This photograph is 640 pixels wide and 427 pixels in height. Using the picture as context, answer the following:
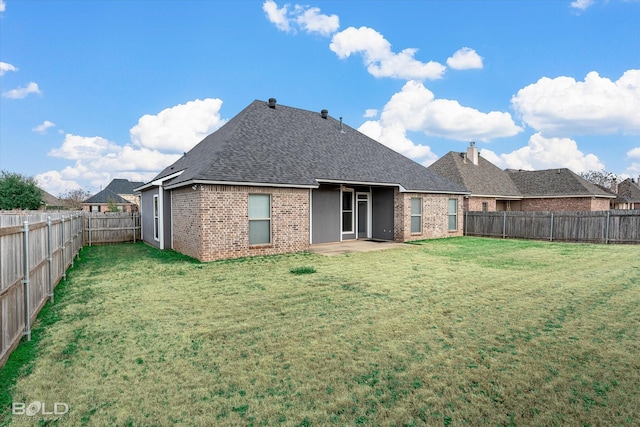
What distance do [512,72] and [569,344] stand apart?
19012 mm

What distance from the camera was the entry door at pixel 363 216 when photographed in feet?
56.0

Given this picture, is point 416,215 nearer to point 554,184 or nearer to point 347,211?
point 347,211

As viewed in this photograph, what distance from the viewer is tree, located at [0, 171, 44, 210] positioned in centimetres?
3750

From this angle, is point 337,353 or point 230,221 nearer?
point 337,353

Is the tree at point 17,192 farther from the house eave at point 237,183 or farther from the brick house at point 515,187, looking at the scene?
the brick house at point 515,187

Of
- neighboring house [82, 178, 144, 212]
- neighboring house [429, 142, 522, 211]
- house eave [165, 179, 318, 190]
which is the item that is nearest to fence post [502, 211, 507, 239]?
neighboring house [429, 142, 522, 211]

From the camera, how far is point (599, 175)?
59.6 m

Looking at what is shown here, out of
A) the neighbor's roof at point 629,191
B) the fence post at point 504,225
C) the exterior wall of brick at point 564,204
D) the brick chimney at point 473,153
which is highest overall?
the brick chimney at point 473,153

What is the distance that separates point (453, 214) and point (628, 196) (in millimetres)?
38229

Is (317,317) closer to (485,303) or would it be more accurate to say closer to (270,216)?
(485,303)

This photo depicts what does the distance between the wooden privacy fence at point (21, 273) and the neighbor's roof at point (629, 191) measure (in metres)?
52.7

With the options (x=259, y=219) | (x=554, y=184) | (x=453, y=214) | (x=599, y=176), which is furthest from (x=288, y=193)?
(x=599, y=176)

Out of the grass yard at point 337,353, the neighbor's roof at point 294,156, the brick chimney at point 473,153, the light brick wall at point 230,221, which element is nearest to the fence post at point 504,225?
the neighbor's roof at point 294,156

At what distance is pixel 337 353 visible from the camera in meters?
3.99
